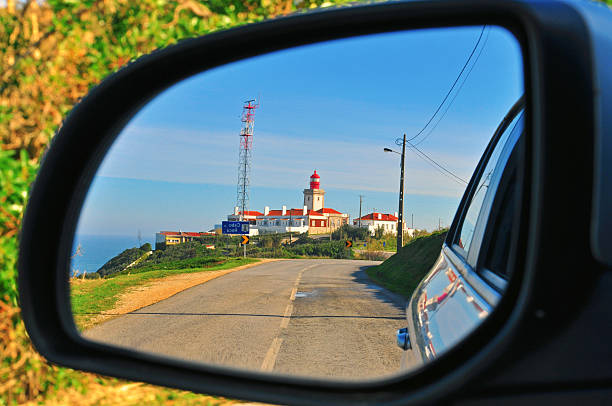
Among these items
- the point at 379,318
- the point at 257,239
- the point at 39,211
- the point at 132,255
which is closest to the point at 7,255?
the point at 257,239

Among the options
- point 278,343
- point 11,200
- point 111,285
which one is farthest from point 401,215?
point 11,200

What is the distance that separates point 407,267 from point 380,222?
0.15 m

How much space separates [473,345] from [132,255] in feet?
5.66

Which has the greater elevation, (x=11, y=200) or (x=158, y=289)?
(x=11, y=200)

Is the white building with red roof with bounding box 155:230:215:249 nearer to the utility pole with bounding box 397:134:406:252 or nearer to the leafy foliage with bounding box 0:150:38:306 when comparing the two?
the utility pole with bounding box 397:134:406:252

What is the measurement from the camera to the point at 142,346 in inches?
52.1

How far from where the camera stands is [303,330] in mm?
1789

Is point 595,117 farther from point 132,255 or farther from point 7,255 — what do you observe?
point 7,255

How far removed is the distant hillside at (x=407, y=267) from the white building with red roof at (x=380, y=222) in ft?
0.27

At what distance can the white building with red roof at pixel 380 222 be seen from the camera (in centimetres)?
132

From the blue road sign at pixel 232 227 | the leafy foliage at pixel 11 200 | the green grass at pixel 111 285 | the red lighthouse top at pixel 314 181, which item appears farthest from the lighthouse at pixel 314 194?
the leafy foliage at pixel 11 200

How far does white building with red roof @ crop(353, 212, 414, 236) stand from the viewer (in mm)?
1316

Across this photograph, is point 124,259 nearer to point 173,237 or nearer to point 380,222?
point 173,237

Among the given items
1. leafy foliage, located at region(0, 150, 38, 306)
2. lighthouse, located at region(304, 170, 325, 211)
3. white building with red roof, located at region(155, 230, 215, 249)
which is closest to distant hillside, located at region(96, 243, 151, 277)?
white building with red roof, located at region(155, 230, 215, 249)
